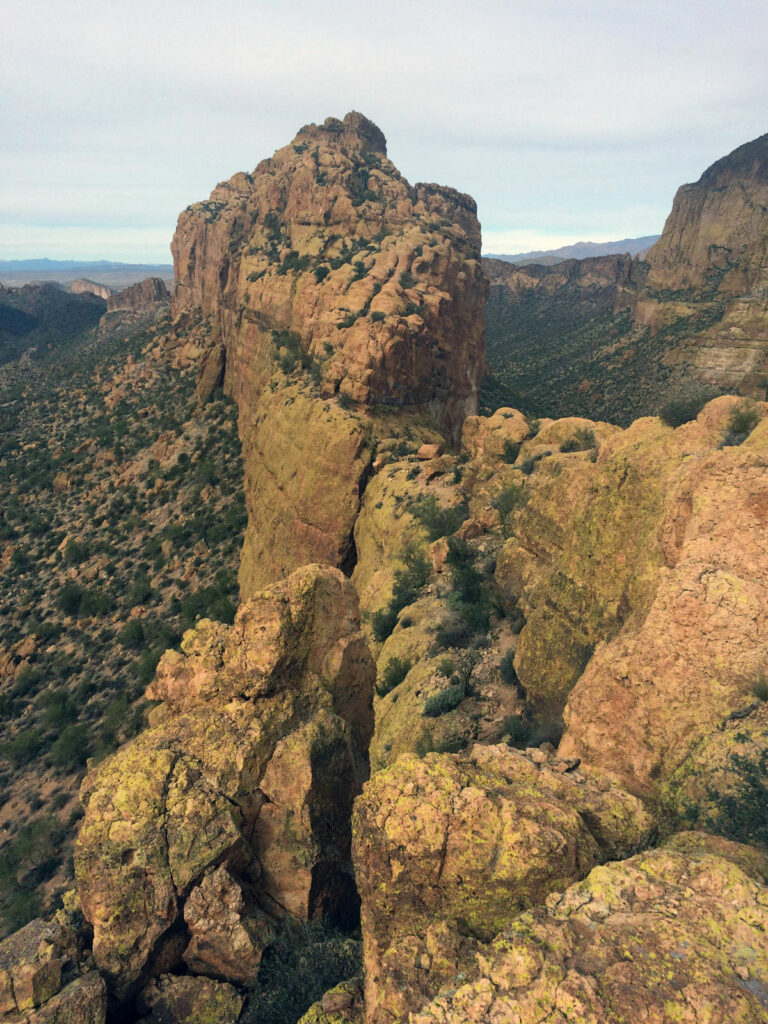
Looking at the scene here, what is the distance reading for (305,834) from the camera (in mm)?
10203

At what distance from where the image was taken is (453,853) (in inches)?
279

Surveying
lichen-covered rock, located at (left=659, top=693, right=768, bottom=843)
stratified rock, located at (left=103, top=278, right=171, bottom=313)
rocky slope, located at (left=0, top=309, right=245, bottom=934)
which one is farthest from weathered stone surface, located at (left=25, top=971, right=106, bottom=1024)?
stratified rock, located at (left=103, top=278, right=171, bottom=313)

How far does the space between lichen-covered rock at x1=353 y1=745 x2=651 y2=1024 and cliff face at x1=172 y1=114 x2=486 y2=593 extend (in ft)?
83.2

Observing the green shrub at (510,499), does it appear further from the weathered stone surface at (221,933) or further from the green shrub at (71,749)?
the green shrub at (71,749)

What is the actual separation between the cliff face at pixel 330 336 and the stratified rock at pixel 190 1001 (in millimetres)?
24600

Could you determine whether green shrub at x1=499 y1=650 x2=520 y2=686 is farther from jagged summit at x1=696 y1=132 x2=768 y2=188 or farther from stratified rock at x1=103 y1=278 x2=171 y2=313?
stratified rock at x1=103 y1=278 x2=171 y2=313

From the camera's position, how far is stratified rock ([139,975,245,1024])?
8305 mm

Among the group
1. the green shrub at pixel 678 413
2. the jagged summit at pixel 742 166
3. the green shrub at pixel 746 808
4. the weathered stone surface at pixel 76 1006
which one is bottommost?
the weathered stone surface at pixel 76 1006

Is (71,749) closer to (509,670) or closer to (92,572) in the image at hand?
(92,572)

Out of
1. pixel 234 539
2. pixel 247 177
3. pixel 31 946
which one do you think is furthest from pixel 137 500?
pixel 247 177

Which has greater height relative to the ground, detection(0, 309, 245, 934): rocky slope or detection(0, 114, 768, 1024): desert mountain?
detection(0, 114, 768, 1024): desert mountain

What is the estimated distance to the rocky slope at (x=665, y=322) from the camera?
202 ft

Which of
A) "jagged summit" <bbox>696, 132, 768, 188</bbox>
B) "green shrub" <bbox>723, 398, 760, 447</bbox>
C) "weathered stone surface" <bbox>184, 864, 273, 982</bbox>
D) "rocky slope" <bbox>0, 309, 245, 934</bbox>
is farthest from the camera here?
"jagged summit" <bbox>696, 132, 768, 188</bbox>

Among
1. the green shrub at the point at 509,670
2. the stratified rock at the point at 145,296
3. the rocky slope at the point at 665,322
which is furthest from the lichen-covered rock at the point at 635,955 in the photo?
the stratified rock at the point at 145,296
